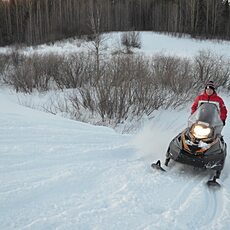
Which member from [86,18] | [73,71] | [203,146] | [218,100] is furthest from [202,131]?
[86,18]

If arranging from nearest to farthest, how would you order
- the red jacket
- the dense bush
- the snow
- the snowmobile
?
the snow
the snowmobile
the red jacket
the dense bush

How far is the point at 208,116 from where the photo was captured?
16.6ft

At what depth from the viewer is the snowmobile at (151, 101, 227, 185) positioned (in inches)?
192

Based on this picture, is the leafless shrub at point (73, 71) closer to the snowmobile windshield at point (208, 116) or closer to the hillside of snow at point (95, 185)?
the hillside of snow at point (95, 185)

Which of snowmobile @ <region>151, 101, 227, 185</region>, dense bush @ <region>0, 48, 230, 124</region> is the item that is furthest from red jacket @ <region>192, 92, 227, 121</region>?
dense bush @ <region>0, 48, 230, 124</region>

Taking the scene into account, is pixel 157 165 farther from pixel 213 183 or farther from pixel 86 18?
pixel 86 18

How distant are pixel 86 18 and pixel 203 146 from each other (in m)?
37.4

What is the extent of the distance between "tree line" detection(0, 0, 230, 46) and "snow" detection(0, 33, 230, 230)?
3501cm

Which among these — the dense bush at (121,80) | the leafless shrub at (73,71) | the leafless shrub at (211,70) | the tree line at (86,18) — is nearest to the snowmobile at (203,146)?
the dense bush at (121,80)

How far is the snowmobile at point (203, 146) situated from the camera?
4.89m

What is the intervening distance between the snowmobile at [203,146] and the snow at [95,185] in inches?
10.4

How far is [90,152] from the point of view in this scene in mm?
5562

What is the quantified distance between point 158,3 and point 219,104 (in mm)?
43277

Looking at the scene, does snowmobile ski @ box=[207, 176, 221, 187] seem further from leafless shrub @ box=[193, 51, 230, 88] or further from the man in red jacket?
leafless shrub @ box=[193, 51, 230, 88]
